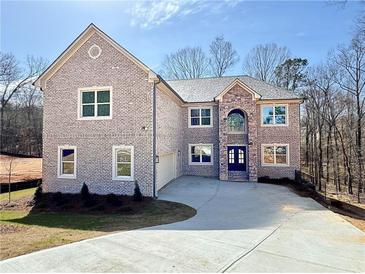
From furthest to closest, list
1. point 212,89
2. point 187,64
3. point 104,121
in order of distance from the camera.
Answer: point 187,64, point 212,89, point 104,121

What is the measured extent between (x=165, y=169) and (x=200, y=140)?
5.27 metres

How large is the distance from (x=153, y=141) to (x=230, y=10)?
24.7 ft

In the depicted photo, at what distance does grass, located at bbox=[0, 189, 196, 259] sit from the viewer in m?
6.90

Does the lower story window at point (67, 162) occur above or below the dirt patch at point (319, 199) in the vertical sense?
above

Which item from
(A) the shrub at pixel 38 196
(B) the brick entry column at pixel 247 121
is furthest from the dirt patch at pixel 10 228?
(B) the brick entry column at pixel 247 121

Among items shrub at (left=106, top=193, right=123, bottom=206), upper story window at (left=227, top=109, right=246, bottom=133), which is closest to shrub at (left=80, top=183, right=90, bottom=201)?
shrub at (left=106, top=193, right=123, bottom=206)

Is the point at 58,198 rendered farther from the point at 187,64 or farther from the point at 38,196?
the point at 187,64

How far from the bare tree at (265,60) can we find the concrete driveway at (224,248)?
3040 centimetres

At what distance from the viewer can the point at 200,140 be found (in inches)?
814

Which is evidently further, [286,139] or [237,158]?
Result: [237,158]

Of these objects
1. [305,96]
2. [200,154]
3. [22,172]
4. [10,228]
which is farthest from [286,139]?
[22,172]

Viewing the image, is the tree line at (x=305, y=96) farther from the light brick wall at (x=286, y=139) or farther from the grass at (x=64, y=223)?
the grass at (x=64, y=223)

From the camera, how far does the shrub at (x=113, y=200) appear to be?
1278cm

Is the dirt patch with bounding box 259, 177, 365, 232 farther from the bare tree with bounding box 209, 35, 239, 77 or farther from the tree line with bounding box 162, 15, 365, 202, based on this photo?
the bare tree with bounding box 209, 35, 239, 77
